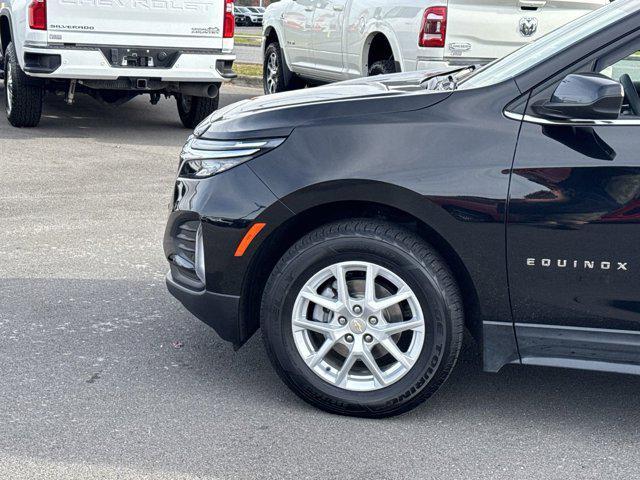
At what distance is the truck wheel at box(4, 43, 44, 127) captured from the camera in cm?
1089

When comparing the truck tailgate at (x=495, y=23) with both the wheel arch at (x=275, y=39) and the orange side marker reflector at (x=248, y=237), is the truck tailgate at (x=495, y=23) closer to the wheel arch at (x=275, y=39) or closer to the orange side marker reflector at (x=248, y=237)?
the wheel arch at (x=275, y=39)

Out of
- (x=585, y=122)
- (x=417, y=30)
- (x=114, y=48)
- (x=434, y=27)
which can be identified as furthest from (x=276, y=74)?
(x=585, y=122)

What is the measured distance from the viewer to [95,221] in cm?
730

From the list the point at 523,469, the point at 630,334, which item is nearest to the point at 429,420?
the point at 523,469

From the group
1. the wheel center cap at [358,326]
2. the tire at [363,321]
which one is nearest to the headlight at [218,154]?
the tire at [363,321]

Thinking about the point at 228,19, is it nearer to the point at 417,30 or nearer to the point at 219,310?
the point at 417,30

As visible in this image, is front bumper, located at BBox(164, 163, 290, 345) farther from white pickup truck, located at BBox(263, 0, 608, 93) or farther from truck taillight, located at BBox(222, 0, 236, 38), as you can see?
truck taillight, located at BBox(222, 0, 236, 38)

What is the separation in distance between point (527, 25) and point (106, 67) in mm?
4055

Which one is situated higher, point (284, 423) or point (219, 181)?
point (219, 181)

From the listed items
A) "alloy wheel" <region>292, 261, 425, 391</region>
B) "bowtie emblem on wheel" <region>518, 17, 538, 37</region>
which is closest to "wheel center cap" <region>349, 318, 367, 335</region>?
"alloy wheel" <region>292, 261, 425, 391</region>

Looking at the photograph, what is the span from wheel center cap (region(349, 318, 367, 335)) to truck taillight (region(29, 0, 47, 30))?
23.4ft

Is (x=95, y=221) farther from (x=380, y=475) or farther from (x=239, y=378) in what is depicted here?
(x=380, y=475)

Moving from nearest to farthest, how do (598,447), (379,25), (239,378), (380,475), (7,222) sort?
1. (380,475)
2. (598,447)
3. (239,378)
4. (7,222)
5. (379,25)

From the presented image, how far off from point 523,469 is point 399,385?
589 mm
